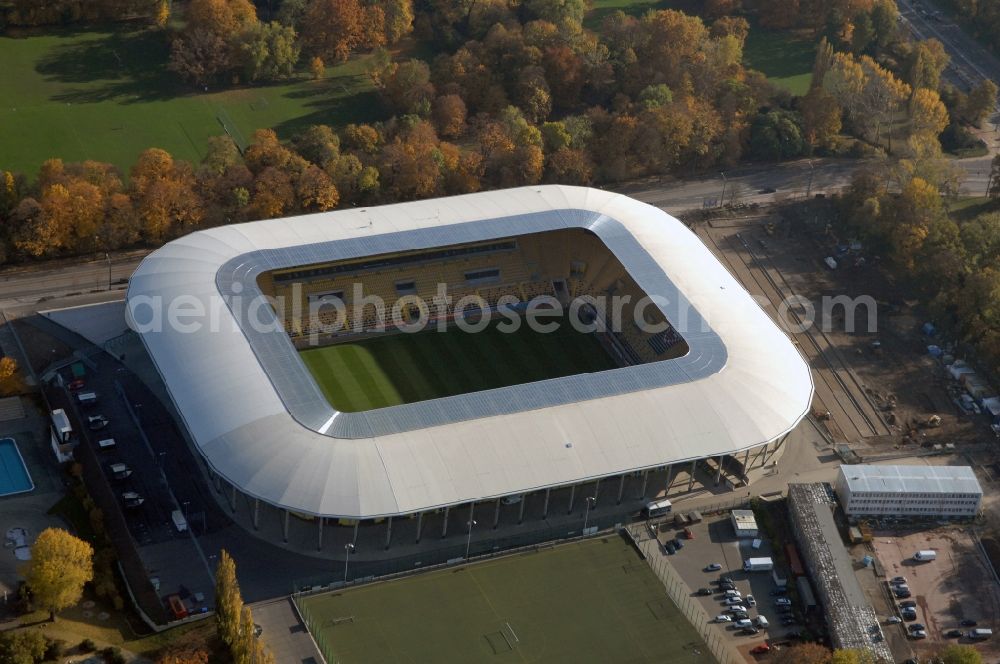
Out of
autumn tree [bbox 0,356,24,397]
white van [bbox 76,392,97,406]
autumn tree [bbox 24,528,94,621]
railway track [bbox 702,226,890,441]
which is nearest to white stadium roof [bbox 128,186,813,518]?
white van [bbox 76,392,97,406]

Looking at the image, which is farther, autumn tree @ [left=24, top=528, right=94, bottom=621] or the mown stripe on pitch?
the mown stripe on pitch

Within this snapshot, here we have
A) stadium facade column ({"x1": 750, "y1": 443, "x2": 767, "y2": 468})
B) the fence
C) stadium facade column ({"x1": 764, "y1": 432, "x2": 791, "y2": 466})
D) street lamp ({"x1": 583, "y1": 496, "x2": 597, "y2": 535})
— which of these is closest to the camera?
the fence

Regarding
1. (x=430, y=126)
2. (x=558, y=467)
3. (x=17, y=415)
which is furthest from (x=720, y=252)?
(x=17, y=415)

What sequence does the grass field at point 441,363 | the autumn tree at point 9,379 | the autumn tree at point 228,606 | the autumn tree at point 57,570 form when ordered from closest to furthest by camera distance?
the autumn tree at point 228,606
the autumn tree at point 57,570
the autumn tree at point 9,379
the grass field at point 441,363

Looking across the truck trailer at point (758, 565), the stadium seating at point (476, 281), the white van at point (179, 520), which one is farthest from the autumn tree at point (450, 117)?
the truck trailer at point (758, 565)

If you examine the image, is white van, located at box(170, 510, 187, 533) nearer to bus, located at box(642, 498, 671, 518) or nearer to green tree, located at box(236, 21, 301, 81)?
bus, located at box(642, 498, 671, 518)

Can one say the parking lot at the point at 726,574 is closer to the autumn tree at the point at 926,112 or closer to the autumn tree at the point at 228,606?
the autumn tree at the point at 228,606

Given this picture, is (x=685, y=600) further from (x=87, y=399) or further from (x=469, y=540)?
(x=87, y=399)
